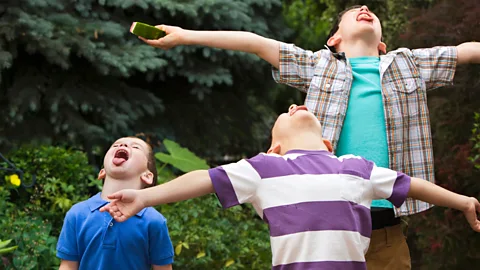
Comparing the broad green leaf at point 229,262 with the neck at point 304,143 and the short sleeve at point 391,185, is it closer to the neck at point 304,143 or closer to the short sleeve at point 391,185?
the neck at point 304,143

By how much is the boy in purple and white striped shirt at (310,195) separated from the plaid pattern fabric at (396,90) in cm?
84

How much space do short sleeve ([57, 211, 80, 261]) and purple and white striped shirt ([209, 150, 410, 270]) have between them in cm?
82

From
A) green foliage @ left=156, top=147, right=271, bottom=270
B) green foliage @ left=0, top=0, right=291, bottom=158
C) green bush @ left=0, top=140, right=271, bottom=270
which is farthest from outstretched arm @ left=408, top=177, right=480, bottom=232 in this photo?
green foliage @ left=0, top=0, right=291, bottom=158

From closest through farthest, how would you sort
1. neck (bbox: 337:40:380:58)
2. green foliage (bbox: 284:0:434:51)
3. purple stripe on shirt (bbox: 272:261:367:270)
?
purple stripe on shirt (bbox: 272:261:367:270)
neck (bbox: 337:40:380:58)
green foliage (bbox: 284:0:434:51)

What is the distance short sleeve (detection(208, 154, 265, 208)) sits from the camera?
2639 millimetres

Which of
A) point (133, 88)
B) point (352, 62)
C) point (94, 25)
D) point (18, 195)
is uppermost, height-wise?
point (352, 62)

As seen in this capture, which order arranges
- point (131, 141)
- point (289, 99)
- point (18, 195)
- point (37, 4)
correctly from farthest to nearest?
point (289, 99), point (37, 4), point (18, 195), point (131, 141)

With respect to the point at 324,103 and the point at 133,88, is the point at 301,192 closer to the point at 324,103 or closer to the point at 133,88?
the point at 324,103

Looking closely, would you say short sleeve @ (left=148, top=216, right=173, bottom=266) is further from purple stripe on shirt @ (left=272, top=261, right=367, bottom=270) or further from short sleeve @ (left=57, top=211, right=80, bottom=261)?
purple stripe on shirt @ (left=272, top=261, right=367, bottom=270)

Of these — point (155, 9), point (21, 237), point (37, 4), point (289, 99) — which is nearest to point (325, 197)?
point (21, 237)

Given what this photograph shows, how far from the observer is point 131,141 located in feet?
11.3

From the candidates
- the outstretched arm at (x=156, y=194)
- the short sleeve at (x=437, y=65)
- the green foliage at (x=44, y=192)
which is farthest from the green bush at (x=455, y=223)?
the outstretched arm at (x=156, y=194)

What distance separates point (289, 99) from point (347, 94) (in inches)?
234

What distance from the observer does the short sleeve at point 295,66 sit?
367cm
